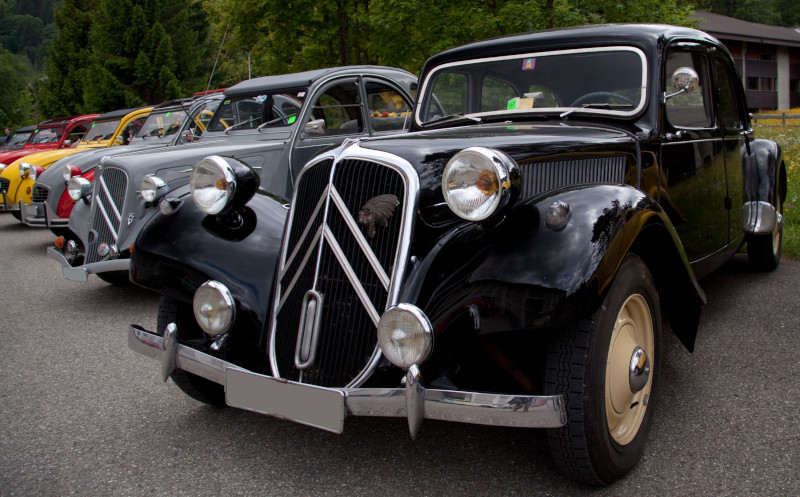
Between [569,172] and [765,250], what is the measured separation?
310cm

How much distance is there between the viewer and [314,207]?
2590 mm

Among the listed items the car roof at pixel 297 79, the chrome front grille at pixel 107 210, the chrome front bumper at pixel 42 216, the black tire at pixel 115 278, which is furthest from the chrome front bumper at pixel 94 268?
the chrome front bumper at pixel 42 216

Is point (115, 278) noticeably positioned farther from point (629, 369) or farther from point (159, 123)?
point (629, 369)

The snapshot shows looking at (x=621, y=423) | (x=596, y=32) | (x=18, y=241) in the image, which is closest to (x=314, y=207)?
(x=621, y=423)

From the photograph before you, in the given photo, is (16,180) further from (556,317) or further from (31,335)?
(556,317)

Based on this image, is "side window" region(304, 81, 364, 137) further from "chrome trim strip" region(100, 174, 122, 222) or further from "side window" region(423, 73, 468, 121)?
"side window" region(423, 73, 468, 121)

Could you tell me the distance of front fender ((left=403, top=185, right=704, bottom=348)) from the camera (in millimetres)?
2115

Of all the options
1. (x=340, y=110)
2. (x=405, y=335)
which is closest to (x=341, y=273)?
(x=405, y=335)

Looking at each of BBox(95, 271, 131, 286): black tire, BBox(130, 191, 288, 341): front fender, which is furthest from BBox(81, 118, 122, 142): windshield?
BBox(130, 191, 288, 341): front fender

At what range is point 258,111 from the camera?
670 cm

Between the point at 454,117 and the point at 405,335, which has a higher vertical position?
the point at 454,117

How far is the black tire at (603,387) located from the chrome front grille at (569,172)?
→ 0.54 m

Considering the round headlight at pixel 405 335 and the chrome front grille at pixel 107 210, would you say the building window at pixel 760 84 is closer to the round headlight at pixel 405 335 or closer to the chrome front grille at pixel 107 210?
the chrome front grille at pixel 107 210

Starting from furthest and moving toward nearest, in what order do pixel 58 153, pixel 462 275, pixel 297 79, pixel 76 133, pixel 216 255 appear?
pixel 76 133 → pixel 58 153 → pixel 297 79 → pixel 216 255 → pixel 462 275
